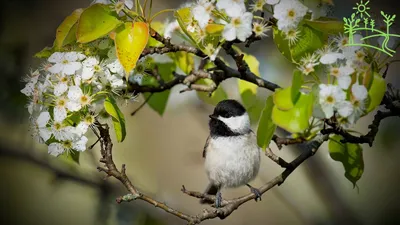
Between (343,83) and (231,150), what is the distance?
17.8 inches

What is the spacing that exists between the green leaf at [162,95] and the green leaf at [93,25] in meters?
0.26

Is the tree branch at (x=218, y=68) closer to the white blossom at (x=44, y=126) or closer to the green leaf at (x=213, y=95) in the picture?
the green leaf at (x=213, y=95)

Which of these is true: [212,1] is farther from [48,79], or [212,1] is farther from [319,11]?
[48,79]

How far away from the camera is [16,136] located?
3.90 ft

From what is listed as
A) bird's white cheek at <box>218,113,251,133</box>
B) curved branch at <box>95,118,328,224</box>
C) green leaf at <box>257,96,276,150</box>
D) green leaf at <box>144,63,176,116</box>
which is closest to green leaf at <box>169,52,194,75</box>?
green leaf at <box>144,63,176,116</box>

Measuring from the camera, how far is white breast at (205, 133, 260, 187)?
37.8 inches

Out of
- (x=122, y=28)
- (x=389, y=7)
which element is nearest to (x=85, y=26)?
(x=122, y=28)

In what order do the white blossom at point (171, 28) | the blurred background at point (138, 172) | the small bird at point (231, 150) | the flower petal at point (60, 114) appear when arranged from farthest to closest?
the blurred background at point (138, 172) < the small bird at point (231, 150) < the white blossom at point (171, 28) < the flower petal at point (60, 114)

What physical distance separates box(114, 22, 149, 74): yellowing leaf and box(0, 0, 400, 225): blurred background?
421 millimetres

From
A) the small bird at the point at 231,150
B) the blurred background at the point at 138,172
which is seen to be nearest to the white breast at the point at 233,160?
the small bird at the point at 231,150

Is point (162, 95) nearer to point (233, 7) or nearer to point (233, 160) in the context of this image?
point (233, 160)

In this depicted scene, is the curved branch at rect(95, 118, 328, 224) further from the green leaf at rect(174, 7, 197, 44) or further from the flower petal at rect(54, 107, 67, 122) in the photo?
the green leaf at rect(174, 7, 197, 44)

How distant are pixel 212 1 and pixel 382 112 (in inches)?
11.0

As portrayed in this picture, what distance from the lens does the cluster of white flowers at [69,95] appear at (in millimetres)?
656
